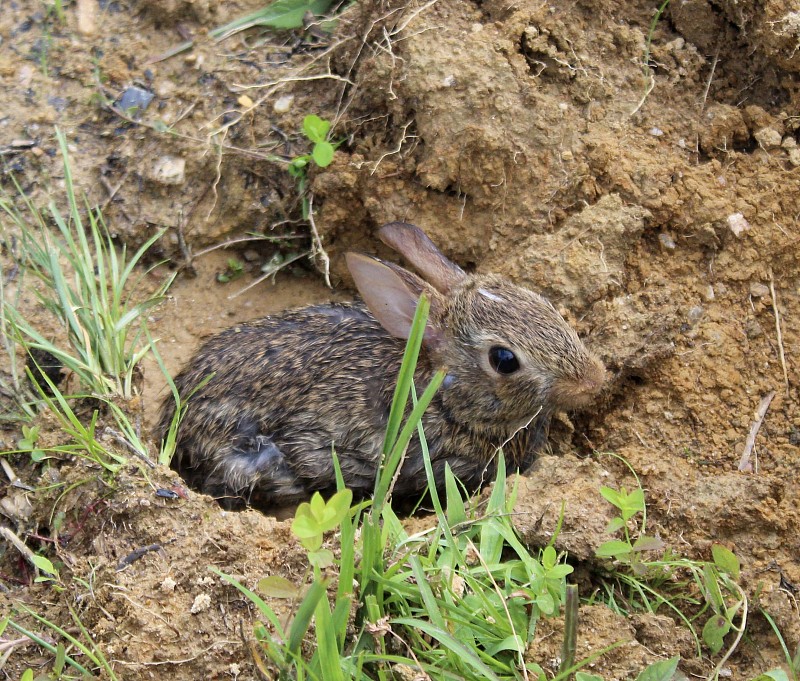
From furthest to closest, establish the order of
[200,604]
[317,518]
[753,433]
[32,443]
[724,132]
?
[724,132] < [32,443] < [753,433] < [200,604] < [317,518]

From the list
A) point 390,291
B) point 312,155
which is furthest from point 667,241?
point 312,155

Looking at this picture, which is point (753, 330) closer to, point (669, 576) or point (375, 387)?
point (669, 576)

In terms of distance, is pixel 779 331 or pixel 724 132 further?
pixel 724 132

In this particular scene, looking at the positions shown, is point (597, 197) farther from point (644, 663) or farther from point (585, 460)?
point (644, 663)

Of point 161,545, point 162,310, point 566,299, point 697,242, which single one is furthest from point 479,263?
point 161,545

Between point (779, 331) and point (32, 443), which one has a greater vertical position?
point (779, 331)

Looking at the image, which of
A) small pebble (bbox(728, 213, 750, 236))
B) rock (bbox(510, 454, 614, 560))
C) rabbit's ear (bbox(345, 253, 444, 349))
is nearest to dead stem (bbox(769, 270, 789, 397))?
small pebble (bbox(728, 213, 750, 236))

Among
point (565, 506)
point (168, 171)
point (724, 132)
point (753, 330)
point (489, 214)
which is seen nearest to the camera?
point (565, 506)
